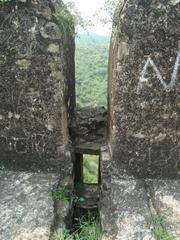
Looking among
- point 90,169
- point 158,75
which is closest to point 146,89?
point 158,75

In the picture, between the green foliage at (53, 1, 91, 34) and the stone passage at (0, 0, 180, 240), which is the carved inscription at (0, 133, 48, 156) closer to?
the stone passage at (0, 0, 180, 240)

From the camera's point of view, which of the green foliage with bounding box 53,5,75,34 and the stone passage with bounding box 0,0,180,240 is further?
the green foliage with bounding box 53,5,75,34

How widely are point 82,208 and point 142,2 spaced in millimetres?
2389

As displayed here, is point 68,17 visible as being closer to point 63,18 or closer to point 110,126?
point 63,18

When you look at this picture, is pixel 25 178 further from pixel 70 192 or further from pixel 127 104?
pixel 127 104

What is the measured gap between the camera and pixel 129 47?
4086 mm

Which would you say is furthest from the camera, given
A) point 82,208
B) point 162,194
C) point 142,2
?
point 82,208

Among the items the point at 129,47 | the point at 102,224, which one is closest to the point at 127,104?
the point at 129,47

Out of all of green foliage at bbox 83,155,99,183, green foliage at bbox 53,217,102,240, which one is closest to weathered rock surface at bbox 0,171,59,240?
green foliage at bbox 53,217,102,240

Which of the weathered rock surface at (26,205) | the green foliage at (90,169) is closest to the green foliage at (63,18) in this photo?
the weathered rock surface at (26,205)

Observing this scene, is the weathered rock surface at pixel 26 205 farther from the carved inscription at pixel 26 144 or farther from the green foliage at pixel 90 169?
the green foliage at pixel 90 169

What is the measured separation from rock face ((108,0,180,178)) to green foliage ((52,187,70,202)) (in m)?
0.61

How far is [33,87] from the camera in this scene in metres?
4.38

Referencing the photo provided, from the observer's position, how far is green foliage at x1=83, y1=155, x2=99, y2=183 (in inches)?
282
